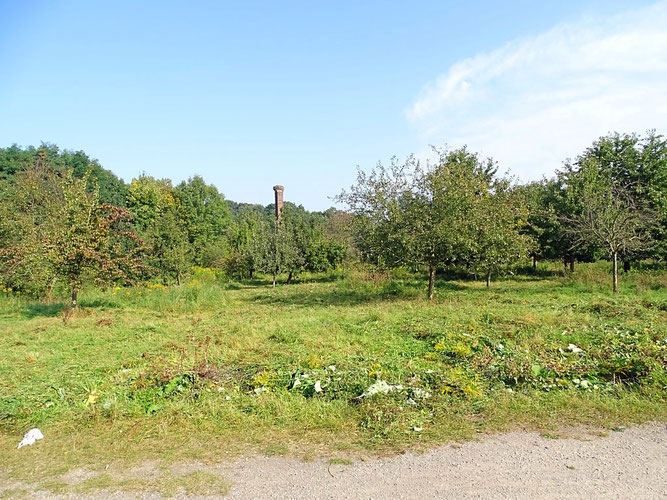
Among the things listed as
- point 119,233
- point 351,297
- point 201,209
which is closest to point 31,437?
point 119,233

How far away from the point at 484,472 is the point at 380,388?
1734mm

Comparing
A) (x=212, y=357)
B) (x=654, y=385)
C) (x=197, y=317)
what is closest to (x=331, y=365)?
(x=212, y=357)

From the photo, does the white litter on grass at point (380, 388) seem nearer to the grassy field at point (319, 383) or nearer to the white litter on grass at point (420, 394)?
the grassy field at point (319, 383)

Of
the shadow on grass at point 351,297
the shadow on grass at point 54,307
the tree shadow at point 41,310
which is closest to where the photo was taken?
the tree shadow at point 41,310

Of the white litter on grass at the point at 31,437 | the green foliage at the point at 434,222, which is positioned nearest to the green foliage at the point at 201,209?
the green foliage at the point at 434,222

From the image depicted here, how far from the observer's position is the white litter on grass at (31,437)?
422cm

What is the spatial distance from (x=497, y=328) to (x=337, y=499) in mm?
6163

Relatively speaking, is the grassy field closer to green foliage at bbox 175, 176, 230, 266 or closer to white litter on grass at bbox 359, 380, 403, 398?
white litter on grass at bbox 359, 380, 403, 398

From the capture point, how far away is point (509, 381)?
18.2 feet

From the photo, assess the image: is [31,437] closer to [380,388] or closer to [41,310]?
[380,388]

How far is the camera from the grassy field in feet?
13.8

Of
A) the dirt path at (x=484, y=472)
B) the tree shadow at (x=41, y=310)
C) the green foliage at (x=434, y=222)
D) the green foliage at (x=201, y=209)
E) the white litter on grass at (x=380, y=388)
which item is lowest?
the dirt path at (x=484, y=472)

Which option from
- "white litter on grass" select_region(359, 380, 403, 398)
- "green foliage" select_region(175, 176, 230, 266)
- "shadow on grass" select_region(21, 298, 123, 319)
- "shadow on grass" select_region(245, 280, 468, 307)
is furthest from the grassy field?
"green foliage" select_region(175, 176, 230, 266)

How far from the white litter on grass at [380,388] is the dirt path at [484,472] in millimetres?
1188
